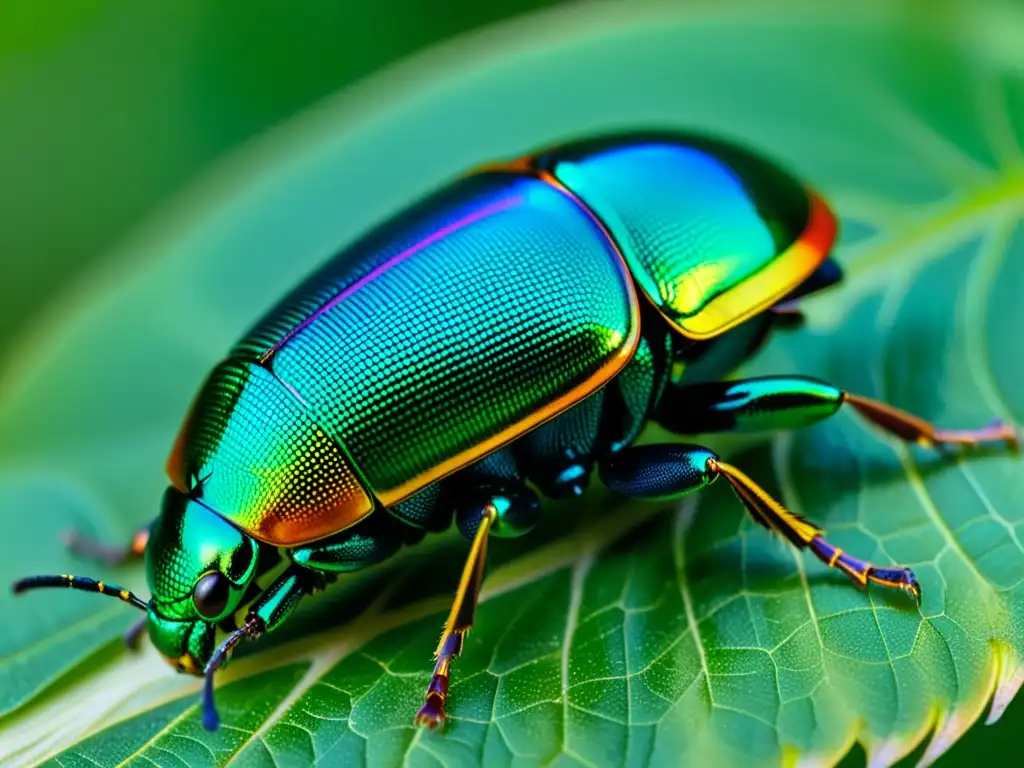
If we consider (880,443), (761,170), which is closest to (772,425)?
(880,443)

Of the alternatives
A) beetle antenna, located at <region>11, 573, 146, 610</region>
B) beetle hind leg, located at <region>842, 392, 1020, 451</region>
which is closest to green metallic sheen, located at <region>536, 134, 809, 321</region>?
beetle hind leg, located at <region>842, 392, 1020, 451</region>

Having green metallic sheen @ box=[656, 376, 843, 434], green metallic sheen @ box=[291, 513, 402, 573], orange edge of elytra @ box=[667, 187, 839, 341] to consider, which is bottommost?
green metallic sheen @ box=[291, 513, 402, 573]

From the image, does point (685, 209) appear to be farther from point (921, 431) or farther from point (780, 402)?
point (921, 431)

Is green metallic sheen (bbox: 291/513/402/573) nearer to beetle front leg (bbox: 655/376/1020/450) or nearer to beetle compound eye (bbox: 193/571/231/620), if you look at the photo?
beetle compound eye (bbox: 193/571/231/620)

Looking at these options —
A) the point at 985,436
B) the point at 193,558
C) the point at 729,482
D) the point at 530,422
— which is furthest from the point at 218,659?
the point at 985,436

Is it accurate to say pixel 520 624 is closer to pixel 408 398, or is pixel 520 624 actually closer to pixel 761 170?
pixel 408 398
